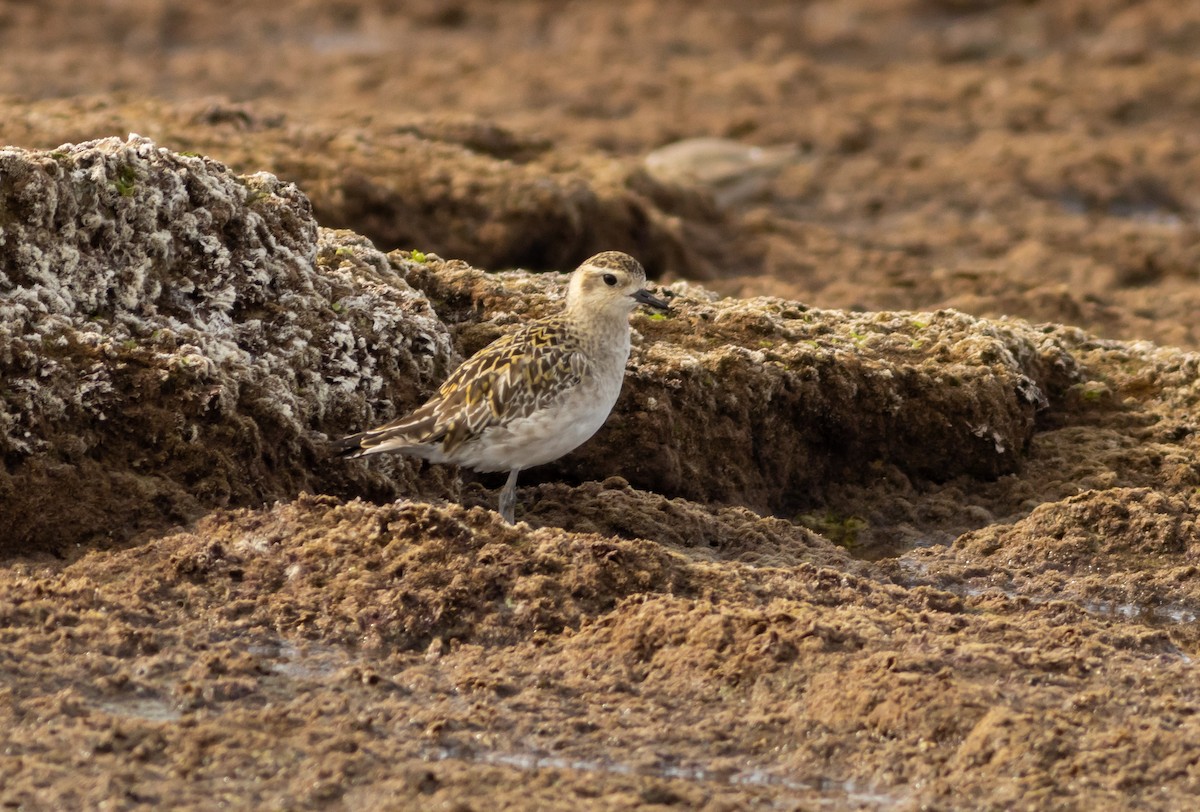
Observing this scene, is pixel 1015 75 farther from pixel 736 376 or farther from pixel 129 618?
pixel 129 618

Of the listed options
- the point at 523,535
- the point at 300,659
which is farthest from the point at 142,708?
the point at 523,535

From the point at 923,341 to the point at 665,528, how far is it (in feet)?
8.17

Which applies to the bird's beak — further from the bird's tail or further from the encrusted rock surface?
the bird's tail

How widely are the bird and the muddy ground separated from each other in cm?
37

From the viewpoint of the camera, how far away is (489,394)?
7.76 meters

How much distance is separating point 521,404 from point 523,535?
0.93 meters

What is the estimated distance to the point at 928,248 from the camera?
1670 centimetres

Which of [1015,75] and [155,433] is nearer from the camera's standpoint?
[155,433]

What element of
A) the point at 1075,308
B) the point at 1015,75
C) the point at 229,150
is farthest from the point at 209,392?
the point at 1015,75

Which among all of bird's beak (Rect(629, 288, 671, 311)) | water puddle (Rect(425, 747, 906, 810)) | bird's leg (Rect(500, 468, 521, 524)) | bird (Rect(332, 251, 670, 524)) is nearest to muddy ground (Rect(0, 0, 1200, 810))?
water puddle (Rect(425, 747, 906, 810))

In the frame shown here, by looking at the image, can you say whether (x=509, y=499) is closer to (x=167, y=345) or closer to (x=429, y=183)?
(x=167, y=345)

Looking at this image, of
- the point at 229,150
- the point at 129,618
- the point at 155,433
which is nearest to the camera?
the point at 129,618

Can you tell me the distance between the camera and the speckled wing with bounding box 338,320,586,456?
750 centimetres

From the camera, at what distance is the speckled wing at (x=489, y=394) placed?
24.6ft
